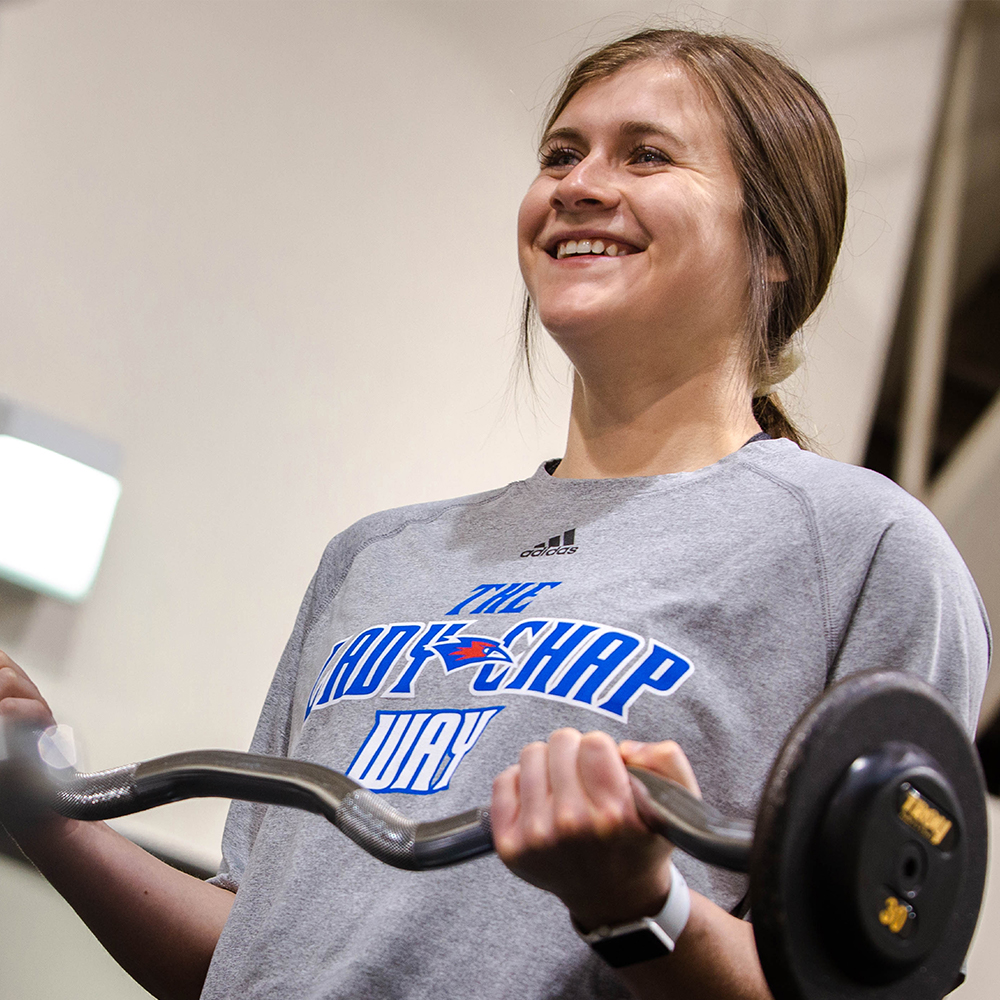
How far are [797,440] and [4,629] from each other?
3.05 feet

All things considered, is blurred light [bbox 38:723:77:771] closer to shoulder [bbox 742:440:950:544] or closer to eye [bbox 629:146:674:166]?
shoulder [bbox 742:440:950:544]

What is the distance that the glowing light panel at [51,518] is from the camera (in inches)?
53.4

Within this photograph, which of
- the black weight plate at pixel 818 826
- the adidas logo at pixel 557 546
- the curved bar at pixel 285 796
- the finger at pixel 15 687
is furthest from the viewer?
the adidas logo at pixel 557 546

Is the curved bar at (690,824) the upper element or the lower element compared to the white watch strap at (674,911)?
upper

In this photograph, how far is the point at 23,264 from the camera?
55.5 inches

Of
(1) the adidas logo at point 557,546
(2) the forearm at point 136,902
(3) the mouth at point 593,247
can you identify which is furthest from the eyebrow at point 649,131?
(2) the forearm at point 136,902

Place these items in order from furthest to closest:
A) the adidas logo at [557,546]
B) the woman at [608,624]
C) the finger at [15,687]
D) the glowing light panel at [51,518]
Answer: the glowing light panel at [51,518], the adidas logo at [557,546], the finger at [15,687], the woman at [608,624]

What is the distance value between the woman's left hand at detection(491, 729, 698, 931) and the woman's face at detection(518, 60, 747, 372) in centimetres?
48

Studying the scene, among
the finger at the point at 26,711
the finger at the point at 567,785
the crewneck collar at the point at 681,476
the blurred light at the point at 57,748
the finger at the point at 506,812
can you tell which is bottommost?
the blurred light at the point at 57,748

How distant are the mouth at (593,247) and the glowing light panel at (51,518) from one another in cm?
73

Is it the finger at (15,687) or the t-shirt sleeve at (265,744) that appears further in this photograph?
the t-shirt sleeve at (265,744)

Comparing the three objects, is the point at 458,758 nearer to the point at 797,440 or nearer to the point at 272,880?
the point at 272,880

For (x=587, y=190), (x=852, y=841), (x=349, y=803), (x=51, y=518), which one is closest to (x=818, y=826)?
(x=852, y=841)

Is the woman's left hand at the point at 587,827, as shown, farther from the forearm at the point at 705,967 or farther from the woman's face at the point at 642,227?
the woman's face at the point at 642,227
